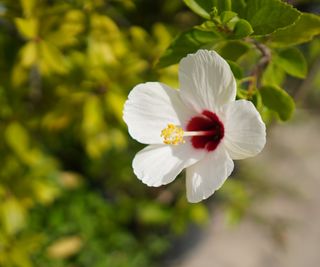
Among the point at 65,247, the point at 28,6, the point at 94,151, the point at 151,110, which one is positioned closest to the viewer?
the point at 151,110

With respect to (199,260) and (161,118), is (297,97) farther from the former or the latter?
(161,118)

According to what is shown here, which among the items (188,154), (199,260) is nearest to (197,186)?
(188,154)

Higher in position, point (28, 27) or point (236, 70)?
point (236, 70)

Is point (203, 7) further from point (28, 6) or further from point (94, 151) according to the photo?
point (94, 151)

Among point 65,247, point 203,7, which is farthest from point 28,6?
point 65,247

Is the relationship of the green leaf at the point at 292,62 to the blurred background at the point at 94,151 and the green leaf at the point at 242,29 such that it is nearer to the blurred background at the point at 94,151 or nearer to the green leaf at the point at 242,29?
the green leaf at the point at 242,29

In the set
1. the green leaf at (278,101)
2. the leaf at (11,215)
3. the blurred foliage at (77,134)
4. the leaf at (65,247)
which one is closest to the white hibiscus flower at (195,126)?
the green leaf at (278,101)

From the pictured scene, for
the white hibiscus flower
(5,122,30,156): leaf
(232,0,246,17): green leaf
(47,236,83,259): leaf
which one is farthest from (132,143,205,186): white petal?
(47,236,83,259): leaf
